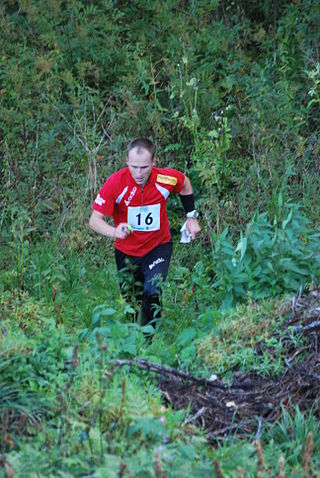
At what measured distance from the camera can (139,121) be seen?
896 centimetres

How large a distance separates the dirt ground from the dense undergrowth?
94mm

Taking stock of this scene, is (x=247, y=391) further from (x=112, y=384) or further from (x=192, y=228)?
(x=192, y=228)

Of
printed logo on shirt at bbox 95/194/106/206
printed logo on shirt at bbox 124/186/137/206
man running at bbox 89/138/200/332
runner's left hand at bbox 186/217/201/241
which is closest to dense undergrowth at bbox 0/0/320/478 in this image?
man running at bbox 89/138/200/332

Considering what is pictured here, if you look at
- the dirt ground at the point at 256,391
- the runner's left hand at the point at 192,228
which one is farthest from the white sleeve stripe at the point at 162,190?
the dirt ground at the point at 256,391

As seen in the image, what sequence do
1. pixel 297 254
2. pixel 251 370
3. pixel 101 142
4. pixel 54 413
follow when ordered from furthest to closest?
pixel 101 142 < pixel 297 254 < pixel 251 370 < pixel 54 413

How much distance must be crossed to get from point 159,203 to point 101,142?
2856 millimetres

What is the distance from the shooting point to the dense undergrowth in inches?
153

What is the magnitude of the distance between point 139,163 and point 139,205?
1.21 ft

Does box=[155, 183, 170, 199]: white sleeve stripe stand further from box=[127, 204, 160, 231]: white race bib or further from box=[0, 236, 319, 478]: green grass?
box=[0, 236, 319, 478]: green grass

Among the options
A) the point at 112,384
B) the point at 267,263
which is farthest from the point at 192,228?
the point at 112,384

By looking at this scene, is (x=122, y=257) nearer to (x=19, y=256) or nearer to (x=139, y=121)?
(x=19, y=256)

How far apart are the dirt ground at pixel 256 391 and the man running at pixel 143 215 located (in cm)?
137

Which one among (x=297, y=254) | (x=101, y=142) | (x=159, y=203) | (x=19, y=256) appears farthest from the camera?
(x=101, y=142)

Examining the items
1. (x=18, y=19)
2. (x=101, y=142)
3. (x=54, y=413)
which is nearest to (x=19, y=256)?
(x=101, y=142)
